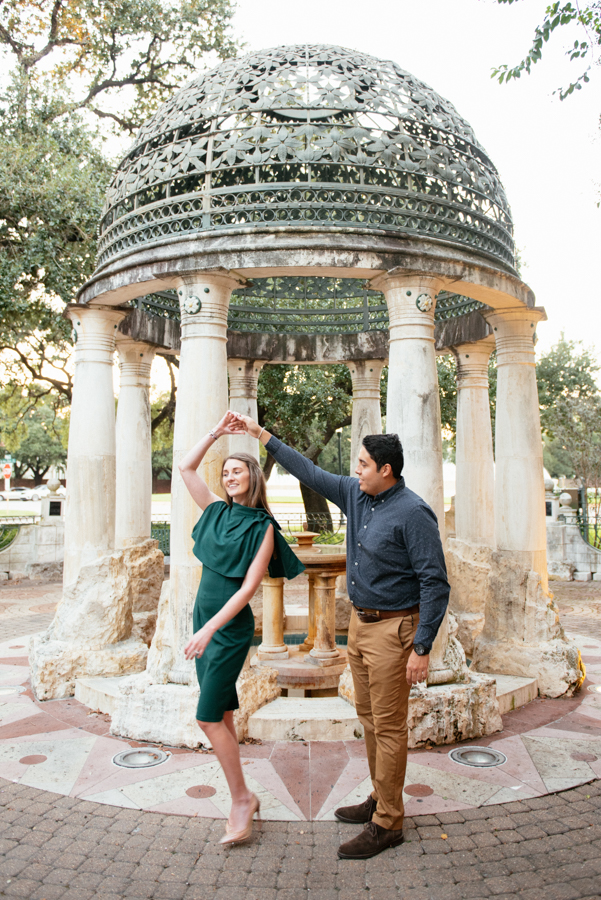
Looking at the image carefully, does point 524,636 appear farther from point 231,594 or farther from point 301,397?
point 301,397

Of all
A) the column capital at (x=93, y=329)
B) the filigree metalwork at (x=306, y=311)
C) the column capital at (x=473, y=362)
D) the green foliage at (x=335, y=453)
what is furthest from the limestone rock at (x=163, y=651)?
the green foliage at (x=335, y=453)

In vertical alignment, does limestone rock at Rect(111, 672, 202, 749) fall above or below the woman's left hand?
below

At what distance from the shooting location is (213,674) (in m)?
3.97

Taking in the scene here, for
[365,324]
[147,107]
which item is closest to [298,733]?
[365,324]

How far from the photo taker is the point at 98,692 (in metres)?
6.68

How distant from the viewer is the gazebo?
6.30 metres

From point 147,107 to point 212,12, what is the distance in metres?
3.02

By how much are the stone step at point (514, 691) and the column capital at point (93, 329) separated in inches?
224

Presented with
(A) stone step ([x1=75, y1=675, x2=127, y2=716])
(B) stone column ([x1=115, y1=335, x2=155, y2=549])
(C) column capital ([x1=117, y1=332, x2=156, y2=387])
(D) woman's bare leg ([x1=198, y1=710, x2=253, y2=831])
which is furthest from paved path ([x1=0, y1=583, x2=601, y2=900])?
(C) column capital ([x1=117, y1=332, x2=156, y2=387])

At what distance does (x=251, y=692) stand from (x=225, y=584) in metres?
2.28

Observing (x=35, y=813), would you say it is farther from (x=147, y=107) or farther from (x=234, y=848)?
(x=147, y=107)

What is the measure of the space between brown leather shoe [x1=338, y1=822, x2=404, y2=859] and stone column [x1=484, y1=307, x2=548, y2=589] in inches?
177

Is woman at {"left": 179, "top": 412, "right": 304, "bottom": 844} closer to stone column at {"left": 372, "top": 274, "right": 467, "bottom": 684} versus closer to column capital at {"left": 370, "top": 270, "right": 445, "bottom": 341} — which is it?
stone column at {"left": 372, "top": 274, "right": 467, "bottom": 684}

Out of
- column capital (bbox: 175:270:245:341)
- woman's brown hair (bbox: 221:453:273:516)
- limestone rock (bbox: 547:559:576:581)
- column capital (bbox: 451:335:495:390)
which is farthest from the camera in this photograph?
limestone rock (bbox: 547:559:576:581)
